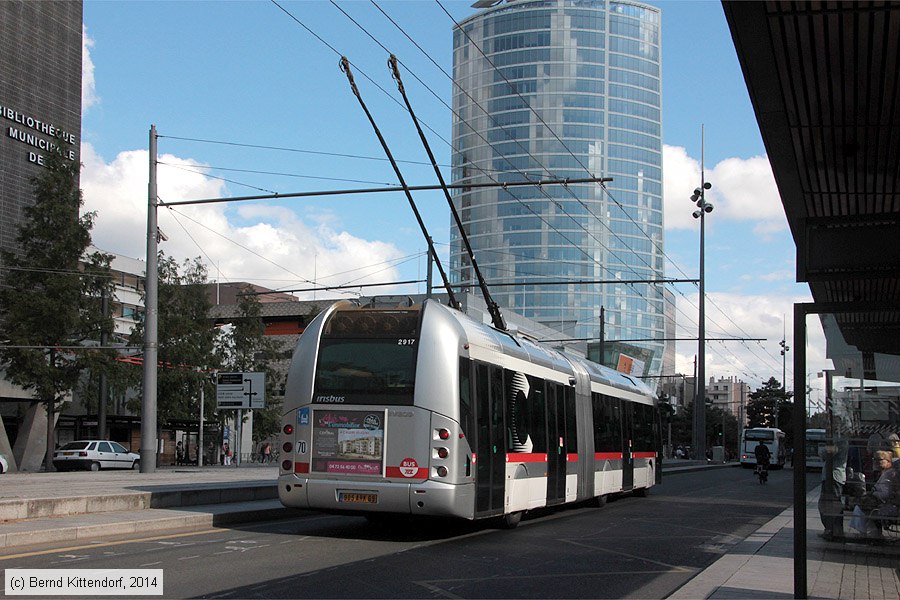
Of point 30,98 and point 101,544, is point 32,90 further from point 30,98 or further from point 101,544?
point 101,544

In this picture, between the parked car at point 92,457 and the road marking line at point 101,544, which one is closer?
the road marking line at point 101,544

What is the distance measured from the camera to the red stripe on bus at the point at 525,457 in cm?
1518

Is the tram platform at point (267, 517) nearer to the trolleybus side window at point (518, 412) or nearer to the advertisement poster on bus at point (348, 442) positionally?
the advertisement poster on bus at point (348, 442)

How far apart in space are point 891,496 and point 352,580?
5.54 metres

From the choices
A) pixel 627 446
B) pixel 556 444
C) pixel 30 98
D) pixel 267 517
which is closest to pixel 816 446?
pixel 556 444

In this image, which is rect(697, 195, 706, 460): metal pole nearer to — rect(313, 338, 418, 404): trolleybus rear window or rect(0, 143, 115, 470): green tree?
rect(0, 143, 115, 470): green tree

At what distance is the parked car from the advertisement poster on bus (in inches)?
1228

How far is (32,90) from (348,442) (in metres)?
44.8

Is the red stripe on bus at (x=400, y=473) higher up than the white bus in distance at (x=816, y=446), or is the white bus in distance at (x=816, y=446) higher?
the white bus in distance at (x=816, y=446)

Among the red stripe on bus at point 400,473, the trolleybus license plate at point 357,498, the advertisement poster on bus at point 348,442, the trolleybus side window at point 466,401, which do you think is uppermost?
the trolleybus side window at point 466,401

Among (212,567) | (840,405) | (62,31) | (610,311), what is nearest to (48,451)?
(62,31)

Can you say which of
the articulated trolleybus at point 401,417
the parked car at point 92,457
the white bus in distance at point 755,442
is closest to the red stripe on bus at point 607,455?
the articulated trolleybus at point 401,417

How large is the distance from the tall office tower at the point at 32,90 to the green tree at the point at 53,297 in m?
7.87

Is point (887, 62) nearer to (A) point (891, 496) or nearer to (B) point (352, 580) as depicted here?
(A) point (891, 496)
